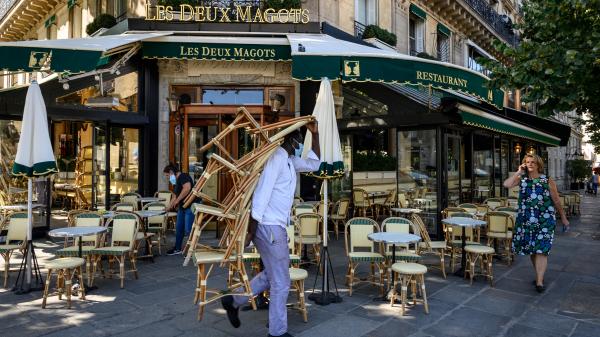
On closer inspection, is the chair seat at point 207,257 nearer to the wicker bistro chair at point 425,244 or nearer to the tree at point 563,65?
the wicker bistro chair at point 425,244

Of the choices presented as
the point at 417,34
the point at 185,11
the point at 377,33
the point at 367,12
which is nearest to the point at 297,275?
the point at 185,11

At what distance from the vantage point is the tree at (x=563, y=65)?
5.25m

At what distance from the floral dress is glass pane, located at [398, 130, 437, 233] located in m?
3.44

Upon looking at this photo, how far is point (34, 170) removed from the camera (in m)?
5.20

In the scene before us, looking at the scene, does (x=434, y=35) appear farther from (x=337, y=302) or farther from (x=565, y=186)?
(x=565, y=186)

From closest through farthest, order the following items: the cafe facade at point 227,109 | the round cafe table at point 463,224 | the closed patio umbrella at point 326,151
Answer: the closed patio umbrella at point 326,151
the round cafe table at point 463,224
the cafe facade at point 227,109

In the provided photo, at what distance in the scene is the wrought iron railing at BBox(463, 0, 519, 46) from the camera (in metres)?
19.8

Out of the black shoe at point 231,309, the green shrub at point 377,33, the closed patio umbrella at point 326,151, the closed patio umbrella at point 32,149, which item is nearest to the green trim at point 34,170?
the closed patio umbrella at point 32,149

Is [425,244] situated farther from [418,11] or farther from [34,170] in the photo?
[418,11]

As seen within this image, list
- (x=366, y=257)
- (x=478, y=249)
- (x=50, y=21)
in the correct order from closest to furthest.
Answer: (x=366, y=257)
(x=478, y=249)
(x=50, y=21)

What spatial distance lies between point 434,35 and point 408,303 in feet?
47.3

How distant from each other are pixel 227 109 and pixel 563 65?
6.79 meters

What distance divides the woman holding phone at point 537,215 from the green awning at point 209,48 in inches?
238

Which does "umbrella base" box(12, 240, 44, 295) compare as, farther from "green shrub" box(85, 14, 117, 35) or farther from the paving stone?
"green shrub" box(85, 14, 117, 35)
